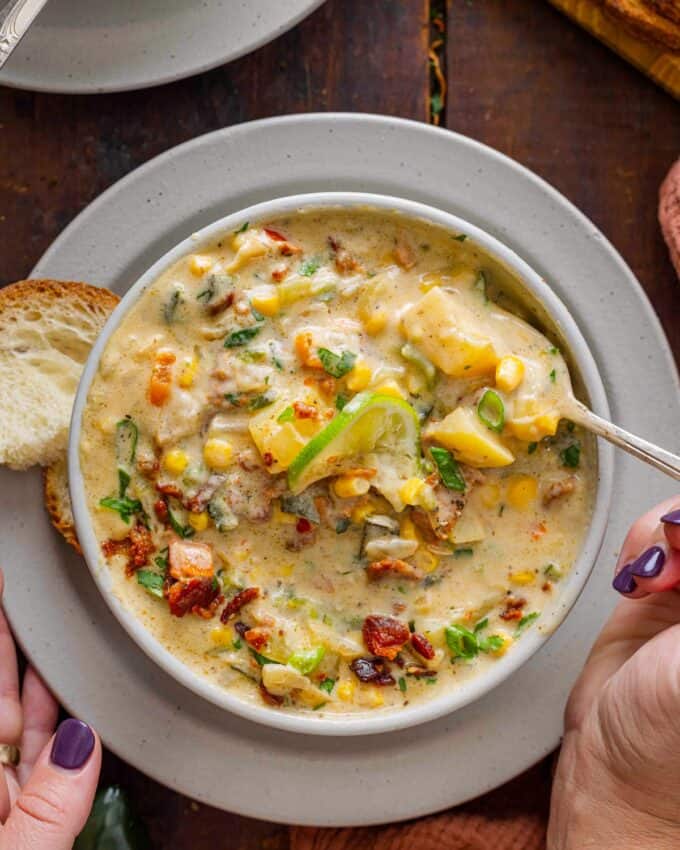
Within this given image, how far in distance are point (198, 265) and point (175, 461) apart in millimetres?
593

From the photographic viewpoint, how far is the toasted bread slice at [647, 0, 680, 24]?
3777mm

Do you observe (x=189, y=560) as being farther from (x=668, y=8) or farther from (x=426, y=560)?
(x=668, y=8)

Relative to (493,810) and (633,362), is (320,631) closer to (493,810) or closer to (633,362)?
(493,810)

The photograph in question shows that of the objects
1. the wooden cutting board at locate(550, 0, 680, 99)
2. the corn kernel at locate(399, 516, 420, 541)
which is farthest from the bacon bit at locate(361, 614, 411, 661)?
the wooden cutting board at locate(550, 0, 680, 99)

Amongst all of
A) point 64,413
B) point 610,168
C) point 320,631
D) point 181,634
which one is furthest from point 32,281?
point 610,168

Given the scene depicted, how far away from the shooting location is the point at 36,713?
3.78 metres

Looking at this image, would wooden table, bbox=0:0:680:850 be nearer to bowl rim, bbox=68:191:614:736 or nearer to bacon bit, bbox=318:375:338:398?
bowl rim, bbox=68:191:614:736

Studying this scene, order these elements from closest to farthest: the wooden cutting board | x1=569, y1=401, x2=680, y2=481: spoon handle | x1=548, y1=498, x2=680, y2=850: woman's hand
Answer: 1. x1=548, y1=498, x2=680, y2=850: woman's hand
2. x1=569, y1=401, x2=680, y2=481: spoon handle
3. the wooden cutting board

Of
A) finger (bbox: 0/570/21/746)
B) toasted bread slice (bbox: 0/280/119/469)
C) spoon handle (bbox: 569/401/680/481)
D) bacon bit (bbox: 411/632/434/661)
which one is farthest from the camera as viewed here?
finger (bbox: 0/570/21/746)

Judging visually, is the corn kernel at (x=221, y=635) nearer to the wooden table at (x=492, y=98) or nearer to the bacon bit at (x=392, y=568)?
the bacon bit at (x=392, y=568)

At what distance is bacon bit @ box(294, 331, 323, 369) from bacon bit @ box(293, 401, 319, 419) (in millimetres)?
128

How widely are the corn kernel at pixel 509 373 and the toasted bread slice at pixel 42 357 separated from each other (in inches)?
50.0

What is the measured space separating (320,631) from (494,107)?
199 centimetres

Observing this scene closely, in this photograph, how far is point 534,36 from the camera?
4059 mm
